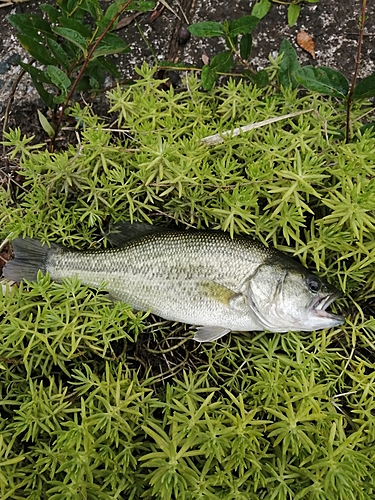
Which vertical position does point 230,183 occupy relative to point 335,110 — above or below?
below

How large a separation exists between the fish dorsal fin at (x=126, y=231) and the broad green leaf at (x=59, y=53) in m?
1.26

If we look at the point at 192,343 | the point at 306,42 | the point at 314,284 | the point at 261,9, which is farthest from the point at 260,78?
the point at 192,343

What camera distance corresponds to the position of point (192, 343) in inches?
124

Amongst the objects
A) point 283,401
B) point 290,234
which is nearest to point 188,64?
point 290,234

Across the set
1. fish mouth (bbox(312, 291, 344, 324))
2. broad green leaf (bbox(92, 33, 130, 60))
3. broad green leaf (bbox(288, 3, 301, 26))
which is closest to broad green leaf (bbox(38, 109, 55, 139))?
broad green leaf (bbox(92, 33, 130, 60))

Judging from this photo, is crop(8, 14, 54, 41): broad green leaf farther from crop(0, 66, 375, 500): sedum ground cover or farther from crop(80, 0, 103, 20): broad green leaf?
crop(0, 66, 375, 500): sedum ground cover

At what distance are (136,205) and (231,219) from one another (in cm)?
70

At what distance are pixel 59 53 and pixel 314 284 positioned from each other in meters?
2.46

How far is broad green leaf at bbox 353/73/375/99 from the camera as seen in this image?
295cm

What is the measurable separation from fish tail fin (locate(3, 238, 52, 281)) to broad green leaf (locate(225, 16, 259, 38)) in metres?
2.07

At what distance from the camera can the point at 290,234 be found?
2875 mm

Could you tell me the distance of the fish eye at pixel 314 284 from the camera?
2.88 metres

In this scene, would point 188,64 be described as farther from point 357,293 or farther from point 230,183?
point 357,293

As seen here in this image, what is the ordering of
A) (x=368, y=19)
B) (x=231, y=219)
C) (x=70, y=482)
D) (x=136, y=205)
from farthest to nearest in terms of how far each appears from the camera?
(x=368, y=19) → (x=136, y=205) → (x=231, y=219) → (x=70, y=482)
